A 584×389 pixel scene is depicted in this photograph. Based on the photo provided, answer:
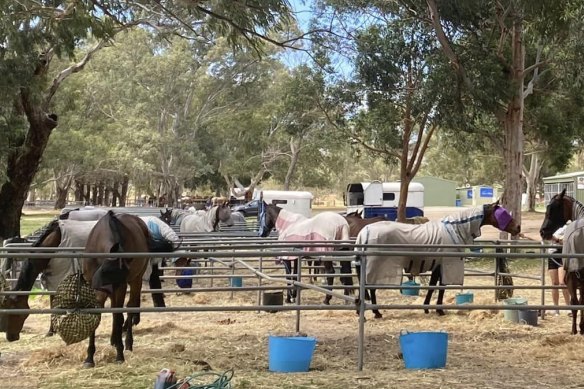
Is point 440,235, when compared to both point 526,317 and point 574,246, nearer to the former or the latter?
point 526,317

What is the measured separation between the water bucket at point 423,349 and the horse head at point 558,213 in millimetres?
3909

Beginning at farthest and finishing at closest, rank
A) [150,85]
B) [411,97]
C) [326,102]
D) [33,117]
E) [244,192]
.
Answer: [244,192] < [150,85] < [326,102] < [411,97] < [33,117]

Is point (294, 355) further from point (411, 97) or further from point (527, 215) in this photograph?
point (527, 215)

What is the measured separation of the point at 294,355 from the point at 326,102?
64.8 feet

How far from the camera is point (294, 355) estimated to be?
5922mm

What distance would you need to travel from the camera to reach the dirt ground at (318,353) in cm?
555

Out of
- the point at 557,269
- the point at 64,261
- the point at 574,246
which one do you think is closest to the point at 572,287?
the point at 574,246

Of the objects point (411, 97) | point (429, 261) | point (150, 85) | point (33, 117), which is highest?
point (150, 85)

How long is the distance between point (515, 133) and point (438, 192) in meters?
55.1

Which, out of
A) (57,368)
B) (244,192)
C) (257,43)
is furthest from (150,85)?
(57,368)

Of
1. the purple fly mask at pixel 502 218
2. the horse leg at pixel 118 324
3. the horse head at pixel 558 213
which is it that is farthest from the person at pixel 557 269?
the horse leg at pixel 118 324

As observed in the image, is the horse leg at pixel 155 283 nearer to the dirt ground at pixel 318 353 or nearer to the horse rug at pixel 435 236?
the dirt ground at pixel 318 353

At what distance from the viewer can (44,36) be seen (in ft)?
39.7

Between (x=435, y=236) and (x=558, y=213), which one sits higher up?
(x=558, y=213)
